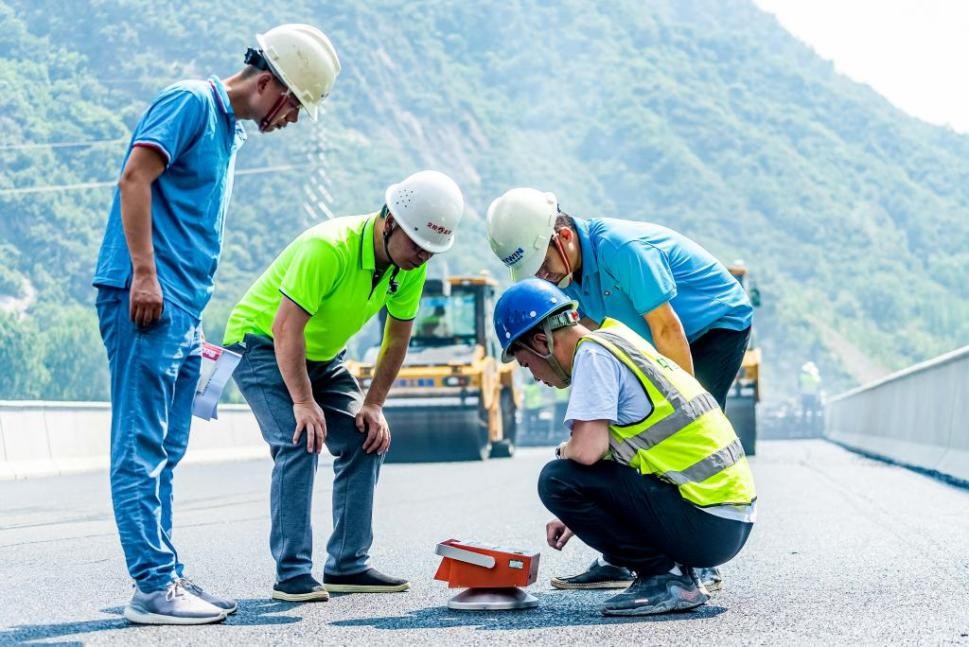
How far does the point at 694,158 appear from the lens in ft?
478

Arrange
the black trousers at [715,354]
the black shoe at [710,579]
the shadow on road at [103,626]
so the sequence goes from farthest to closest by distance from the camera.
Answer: the black trousers at [715,354] < the black shoe at [710,579] < the shadow on road at [103,626]

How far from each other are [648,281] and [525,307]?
0.92 meters

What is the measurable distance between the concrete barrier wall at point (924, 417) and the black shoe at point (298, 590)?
7.66m

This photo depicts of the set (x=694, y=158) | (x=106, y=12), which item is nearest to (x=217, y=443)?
(x=106, y=12)

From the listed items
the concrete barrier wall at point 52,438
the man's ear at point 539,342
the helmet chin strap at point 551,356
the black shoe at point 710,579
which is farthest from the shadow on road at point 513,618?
the concrete barrier wall at point 52,438

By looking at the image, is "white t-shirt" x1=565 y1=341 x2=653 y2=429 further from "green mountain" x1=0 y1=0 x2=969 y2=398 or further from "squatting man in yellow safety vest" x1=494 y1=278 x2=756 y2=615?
"green mountain" x1=0 y1=0 x2=969 y2=398

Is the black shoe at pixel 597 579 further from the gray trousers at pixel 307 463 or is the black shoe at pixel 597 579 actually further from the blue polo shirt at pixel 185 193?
the blue polo shirt at pixel 185 193

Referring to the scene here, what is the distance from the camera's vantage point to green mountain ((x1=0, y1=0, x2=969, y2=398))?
229 feet

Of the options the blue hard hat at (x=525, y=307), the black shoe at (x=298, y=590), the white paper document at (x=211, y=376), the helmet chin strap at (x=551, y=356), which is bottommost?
the black shoe at (x=298, y=590)

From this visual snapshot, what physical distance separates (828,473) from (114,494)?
1089 centimetres

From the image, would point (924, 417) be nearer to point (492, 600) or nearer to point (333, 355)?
point (333, 355)

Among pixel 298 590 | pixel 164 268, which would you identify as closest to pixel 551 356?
pixel 164 268

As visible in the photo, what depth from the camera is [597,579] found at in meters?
6.13

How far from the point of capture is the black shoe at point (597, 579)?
6.09 meters
